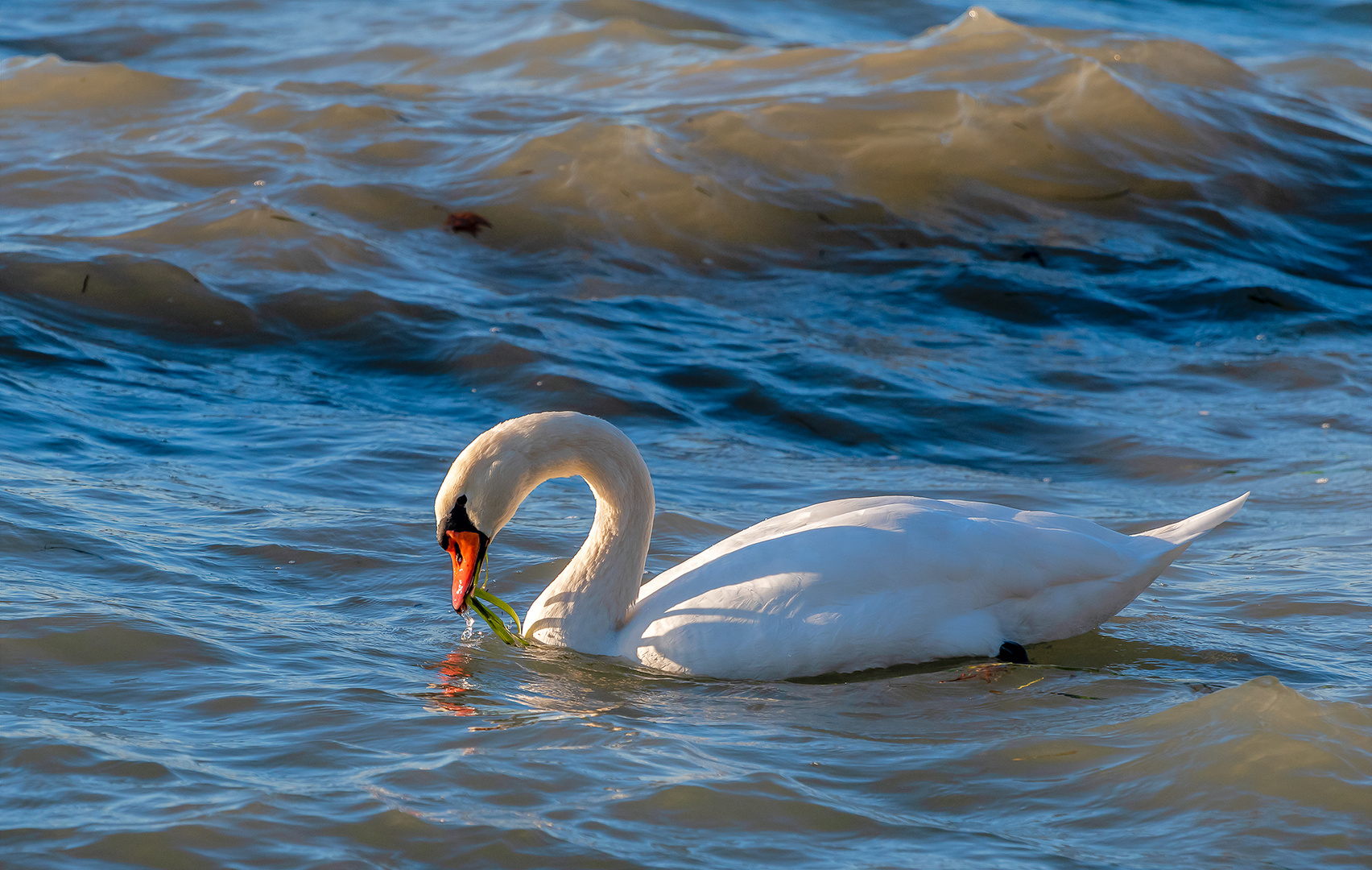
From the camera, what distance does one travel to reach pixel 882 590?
462cm

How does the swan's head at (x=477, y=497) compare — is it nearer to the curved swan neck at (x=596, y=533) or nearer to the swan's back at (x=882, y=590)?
the curved swan neck at (x=596, y=533)

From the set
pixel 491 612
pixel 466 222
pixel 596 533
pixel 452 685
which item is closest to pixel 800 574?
pixel 596 533

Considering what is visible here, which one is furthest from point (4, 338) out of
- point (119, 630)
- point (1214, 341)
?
point (1214, 341)

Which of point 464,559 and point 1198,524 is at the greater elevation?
point 1198,524

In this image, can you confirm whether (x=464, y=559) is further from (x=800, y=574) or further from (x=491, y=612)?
(x=800, y=574)

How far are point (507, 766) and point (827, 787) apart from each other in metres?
0.81

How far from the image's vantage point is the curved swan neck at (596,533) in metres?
4.88

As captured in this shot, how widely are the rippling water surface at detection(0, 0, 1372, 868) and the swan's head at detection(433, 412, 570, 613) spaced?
0.31m

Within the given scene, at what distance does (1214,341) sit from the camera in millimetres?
9258

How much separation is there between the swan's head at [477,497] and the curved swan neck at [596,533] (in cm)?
8

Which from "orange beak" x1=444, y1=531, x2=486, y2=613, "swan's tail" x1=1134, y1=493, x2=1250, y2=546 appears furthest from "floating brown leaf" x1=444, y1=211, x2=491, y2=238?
"swan's tail" x1=1134, y1=493, x2=1250, y2=546

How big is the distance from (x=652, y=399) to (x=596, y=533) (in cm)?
291

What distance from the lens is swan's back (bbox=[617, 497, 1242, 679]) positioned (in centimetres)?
→ 457

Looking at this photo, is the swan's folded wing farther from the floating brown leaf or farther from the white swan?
the floating brown leaf
